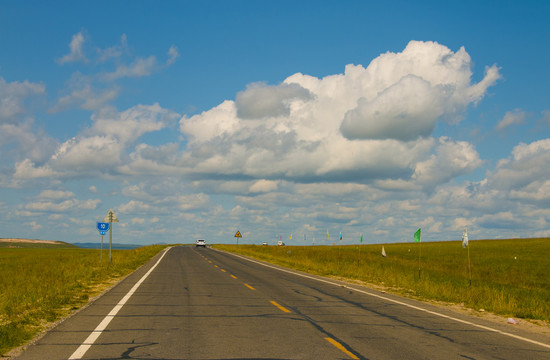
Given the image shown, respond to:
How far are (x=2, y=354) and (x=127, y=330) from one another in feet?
7.26

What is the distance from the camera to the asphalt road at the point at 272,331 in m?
7.04

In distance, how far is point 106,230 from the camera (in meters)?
27.7

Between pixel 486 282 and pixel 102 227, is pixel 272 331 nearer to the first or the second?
pixel 486 282

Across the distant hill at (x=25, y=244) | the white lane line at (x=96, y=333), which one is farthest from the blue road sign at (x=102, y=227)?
the distant hill at (x=25, y=244)

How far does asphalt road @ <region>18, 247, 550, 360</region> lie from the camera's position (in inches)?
277

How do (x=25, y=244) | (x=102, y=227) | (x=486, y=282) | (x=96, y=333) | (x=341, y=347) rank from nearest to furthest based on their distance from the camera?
1. (x=341, y=347)
2. (x=96, y=333)
3. (x=486, y=282)
4. (x=102, y=227)
5. (x=25, y=244)

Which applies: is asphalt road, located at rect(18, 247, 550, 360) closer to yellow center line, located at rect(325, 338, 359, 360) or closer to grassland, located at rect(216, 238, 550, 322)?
yellow center line, located at rect(325, 338, 359, 360)

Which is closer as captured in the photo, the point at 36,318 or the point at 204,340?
the point at 204,340

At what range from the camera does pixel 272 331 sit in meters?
8.67

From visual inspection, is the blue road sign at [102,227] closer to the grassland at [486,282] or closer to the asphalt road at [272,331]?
the grassland at [486,282]

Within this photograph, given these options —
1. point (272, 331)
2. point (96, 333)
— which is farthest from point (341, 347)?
point (96, 333)

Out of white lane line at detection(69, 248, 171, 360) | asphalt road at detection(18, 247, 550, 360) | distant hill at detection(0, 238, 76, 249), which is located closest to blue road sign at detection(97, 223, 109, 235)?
asphalt road at detection(18, 247, 550, 360)

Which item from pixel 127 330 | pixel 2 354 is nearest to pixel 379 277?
pixel 127 330

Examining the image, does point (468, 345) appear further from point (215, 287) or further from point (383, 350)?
point (215, 287)
